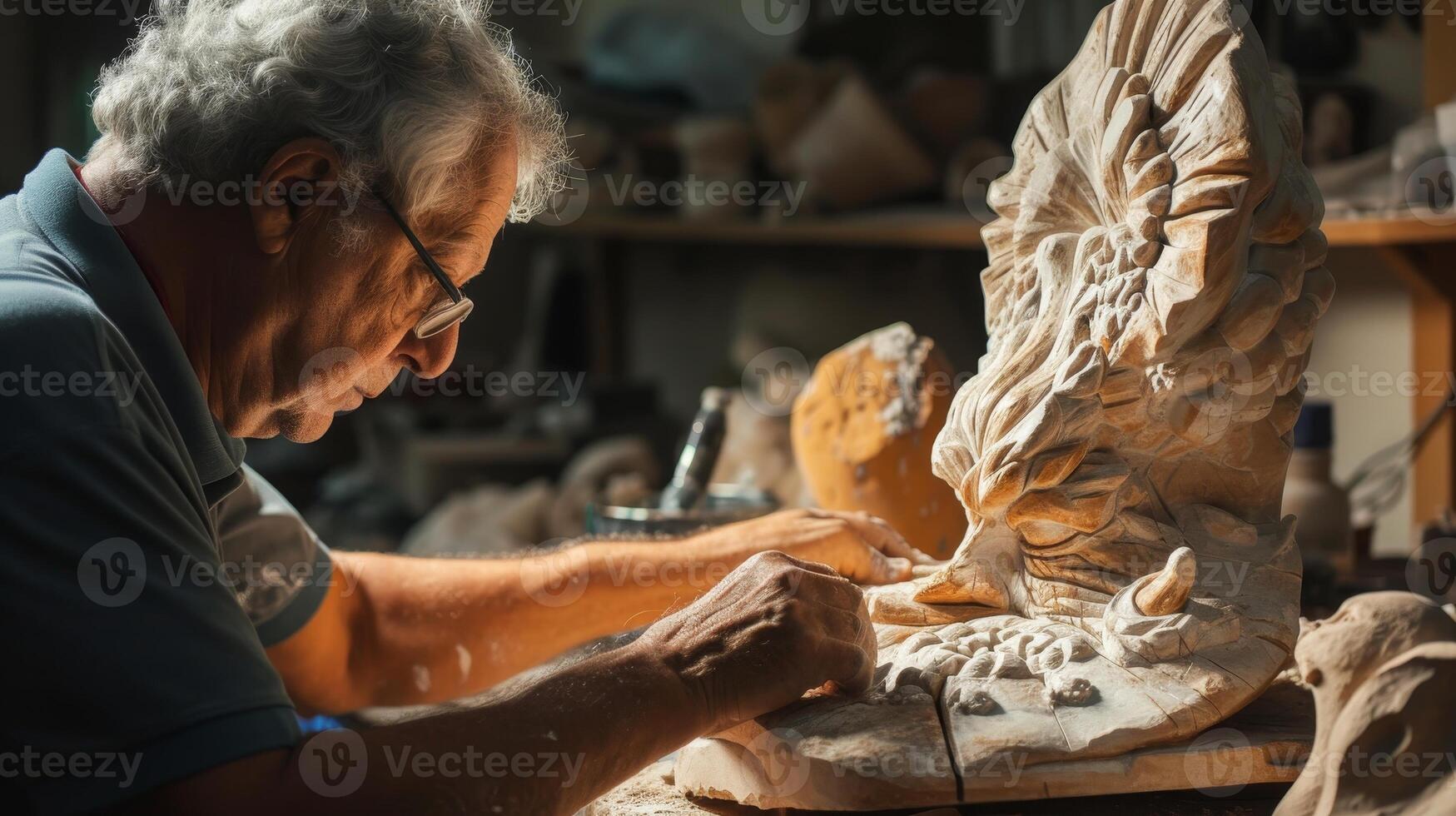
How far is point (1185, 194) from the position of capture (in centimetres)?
133

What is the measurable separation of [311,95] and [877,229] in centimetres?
247

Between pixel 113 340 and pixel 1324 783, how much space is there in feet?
3.62

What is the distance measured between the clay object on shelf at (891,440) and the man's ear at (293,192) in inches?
38.8

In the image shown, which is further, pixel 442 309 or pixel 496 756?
pixel 442 309

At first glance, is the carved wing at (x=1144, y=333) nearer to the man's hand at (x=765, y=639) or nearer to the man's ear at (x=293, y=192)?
the man's hand at (x=765, y=639)

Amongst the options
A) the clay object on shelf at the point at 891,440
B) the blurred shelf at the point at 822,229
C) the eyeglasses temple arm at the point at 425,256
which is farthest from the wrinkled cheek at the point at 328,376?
the blurred shelf at the point at 822,229

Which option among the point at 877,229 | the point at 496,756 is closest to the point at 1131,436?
the point at 496,756

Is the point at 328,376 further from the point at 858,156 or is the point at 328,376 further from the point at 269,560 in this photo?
the point at 858,156

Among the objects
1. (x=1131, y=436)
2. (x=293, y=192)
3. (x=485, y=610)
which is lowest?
(x=485, y=610)

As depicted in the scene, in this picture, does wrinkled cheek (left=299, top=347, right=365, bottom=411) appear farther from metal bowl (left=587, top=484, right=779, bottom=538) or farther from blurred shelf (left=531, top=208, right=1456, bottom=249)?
blurred shelf (left=531, top=208, right=1456, bottom=249)

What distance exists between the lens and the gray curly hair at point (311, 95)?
1.31 meters

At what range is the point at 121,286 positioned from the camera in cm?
126

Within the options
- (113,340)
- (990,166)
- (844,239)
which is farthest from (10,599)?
(844,239)

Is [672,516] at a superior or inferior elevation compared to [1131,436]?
inferior
